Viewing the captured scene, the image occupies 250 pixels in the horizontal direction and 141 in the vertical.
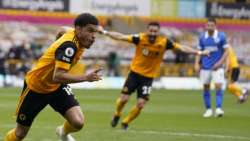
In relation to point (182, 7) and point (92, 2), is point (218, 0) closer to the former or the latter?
point (182, 7)

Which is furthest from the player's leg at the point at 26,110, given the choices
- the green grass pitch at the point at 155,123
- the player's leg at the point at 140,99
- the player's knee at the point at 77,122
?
the player's leg at the point at 140,99

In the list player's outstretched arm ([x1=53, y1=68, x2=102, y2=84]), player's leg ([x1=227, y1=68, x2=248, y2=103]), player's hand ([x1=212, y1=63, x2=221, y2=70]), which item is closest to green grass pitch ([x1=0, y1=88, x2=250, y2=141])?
player's leg ([x1=227, y1=68, x2=248, y2=103])

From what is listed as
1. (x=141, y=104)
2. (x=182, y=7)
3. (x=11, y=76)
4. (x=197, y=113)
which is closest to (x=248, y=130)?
(x=141, y=104)

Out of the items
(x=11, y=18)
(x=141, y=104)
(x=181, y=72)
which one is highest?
(x=141, y=104)

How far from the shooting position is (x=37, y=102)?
11.3m

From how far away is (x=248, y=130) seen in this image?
1708 centimetres

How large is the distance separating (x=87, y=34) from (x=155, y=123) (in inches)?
312

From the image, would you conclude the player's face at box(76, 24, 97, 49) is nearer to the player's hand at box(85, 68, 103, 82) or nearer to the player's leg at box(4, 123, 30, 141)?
the player's hand at box(85, 68, 103, 82)

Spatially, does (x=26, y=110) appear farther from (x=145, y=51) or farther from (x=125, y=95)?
(x=145, y=51)

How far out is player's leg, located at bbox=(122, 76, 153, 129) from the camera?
16.6 metres

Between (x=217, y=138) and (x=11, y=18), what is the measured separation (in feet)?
94.9

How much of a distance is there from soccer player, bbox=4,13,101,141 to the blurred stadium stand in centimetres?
2690

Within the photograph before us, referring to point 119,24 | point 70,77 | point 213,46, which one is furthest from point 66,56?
point 119,24

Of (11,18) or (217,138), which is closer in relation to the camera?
(217,138)
